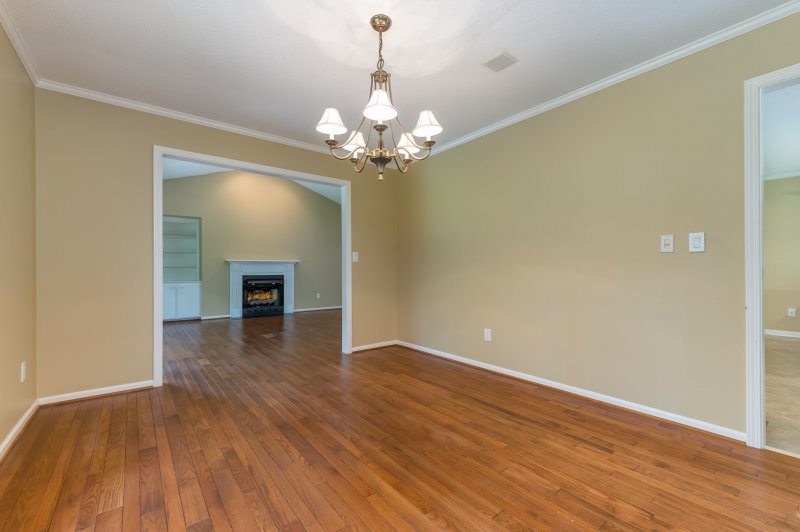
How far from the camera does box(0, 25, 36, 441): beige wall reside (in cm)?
203

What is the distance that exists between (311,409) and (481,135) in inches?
125

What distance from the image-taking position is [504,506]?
1569 millimetres

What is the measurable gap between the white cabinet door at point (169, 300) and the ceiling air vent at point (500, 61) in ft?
24.1

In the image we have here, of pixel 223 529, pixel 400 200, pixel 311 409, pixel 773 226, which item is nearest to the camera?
pixel 223 529

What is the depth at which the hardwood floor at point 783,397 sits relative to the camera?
2159 millimetres

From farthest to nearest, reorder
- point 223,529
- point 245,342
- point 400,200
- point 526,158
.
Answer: point 245,342
point 400,200
point 526,158
point 223,529

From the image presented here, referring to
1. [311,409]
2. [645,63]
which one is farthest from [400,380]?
[645,63]

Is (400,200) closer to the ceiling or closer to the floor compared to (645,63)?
closer to the floor

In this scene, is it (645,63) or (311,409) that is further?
(311,409)

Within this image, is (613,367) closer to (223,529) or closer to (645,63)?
(645,63)

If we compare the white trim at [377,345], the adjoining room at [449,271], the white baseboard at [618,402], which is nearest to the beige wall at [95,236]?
the adjoining room at [449,271]

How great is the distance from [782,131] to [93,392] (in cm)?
728

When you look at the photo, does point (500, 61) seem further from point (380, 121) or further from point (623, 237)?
point (623, 237)

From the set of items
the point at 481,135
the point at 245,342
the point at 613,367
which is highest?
the point at 481,135
